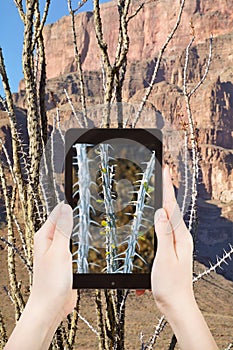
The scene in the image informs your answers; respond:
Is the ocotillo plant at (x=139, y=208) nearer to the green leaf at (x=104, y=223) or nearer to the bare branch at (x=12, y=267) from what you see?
the green leaf at (x=104, y=223)

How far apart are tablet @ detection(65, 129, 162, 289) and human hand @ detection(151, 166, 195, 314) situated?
0.07m

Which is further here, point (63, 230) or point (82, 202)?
point (82, 202)

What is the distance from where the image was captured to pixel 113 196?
0.68m

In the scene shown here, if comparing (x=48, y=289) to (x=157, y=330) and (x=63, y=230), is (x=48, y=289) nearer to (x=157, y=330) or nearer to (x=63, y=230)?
(x=63, y=230)

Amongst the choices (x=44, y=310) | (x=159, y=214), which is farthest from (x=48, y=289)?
(x=159, y=214)

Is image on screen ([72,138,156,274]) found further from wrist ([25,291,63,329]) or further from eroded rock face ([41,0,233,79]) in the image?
eroded rock face ([41,0,233,79])

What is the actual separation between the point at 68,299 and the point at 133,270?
3.8 inches

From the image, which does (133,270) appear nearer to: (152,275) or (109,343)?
(152,275)

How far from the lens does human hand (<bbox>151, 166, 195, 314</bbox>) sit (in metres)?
0.53

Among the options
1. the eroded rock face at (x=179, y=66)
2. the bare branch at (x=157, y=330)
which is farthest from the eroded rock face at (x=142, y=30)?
the bare branch at (x=157, y=330)

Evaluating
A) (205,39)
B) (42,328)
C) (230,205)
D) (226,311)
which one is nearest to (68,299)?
(42,328)

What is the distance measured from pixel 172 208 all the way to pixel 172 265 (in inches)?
2.6

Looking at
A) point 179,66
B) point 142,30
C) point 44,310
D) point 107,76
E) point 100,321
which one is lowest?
point 100,321

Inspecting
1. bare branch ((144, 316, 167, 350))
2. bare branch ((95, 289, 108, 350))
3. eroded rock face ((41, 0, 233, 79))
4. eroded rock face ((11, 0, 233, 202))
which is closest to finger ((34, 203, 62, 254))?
bare branch ((144, 316, 167, 350))
